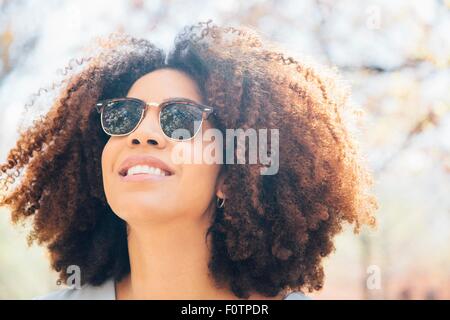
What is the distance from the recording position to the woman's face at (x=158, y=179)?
6.59 feet

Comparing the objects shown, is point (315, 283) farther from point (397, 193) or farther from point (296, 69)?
Answer: point (397, 193)

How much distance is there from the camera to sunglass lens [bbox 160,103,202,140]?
81.5 inches

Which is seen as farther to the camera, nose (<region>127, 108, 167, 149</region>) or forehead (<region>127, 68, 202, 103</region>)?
forehead (<region>127, 68, 202, 103</region>)

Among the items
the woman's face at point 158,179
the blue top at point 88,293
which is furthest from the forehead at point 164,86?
the blue top at point 88,293

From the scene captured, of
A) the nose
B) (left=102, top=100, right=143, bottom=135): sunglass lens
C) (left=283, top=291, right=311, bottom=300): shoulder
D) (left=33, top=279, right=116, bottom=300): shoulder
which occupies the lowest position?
(left=283, top=291, right=311, bottom=300): shoulder

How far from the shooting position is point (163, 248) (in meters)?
2.10

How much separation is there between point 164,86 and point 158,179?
0.36 metres

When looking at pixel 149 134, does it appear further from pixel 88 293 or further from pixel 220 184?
pixel 88 293

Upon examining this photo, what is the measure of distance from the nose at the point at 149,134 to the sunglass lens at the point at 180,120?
0.02 m

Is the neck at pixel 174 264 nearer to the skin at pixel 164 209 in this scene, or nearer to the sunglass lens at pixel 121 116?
the skin at pixel 164 209

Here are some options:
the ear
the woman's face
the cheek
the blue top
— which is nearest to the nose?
the woman's face

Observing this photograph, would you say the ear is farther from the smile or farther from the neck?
the smile

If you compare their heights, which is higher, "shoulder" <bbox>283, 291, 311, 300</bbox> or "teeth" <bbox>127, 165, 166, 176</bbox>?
"teeth" <bbox>127, 165, 166, 176</bbox>

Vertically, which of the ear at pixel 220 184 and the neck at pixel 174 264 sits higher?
the ear at pixel 220 184
